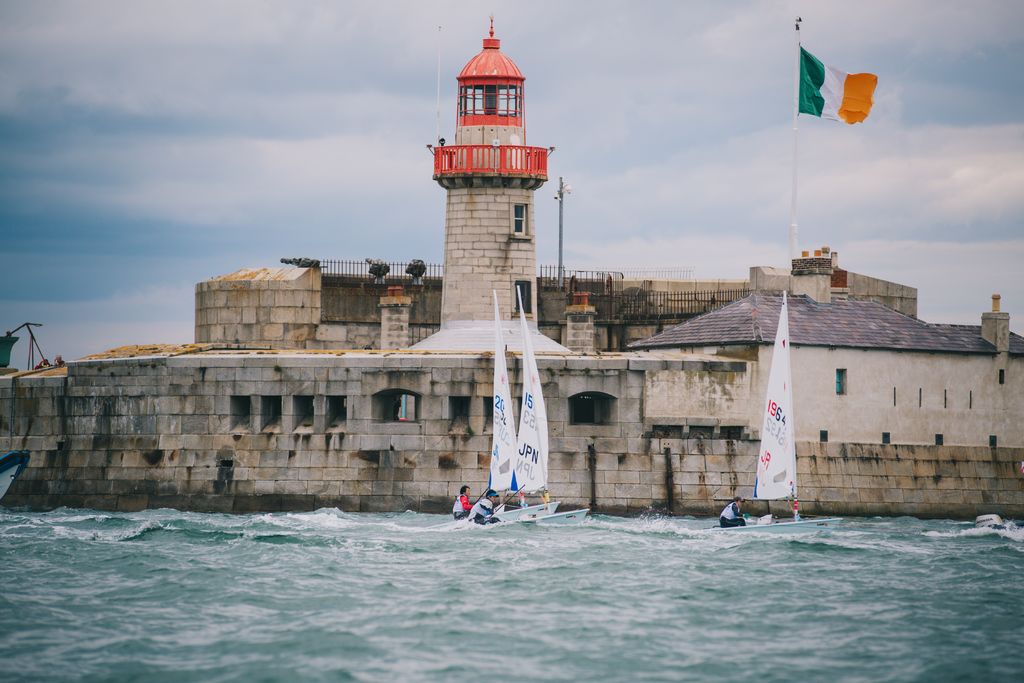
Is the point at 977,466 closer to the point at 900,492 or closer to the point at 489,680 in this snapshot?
the point at 900,492

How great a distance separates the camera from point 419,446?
4634 centimetres

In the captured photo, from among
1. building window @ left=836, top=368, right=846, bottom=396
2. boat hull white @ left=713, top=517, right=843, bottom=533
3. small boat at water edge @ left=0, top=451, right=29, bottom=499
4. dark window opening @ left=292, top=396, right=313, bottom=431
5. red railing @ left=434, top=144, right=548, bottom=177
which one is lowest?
boat hull white @ left=713, top=517, right=843, bottom=533

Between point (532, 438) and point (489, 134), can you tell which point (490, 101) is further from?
point (532, 438)

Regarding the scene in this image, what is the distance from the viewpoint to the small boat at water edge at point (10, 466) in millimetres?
46531

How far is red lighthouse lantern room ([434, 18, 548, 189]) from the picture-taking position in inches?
2108

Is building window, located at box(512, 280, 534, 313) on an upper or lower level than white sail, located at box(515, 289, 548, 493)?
upper

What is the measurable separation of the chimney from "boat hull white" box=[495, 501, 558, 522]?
51.1ft

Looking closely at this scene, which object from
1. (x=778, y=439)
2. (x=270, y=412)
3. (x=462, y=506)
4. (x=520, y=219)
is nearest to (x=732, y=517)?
(x=778, y=439)

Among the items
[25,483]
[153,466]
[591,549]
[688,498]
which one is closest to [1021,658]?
[591,549]

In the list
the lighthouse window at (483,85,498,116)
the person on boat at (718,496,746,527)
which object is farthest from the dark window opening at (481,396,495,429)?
the lighthouse window at (483,85,498,116)

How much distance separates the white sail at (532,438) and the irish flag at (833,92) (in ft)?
50.1

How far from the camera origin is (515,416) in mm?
46844

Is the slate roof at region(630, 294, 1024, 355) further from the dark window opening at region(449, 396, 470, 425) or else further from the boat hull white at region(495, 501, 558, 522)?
the boat hull white at region(495, 501, 558, 522)

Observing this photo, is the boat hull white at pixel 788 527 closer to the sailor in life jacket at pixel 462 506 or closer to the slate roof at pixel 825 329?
the sailor in life jacket at pixel 462 506
